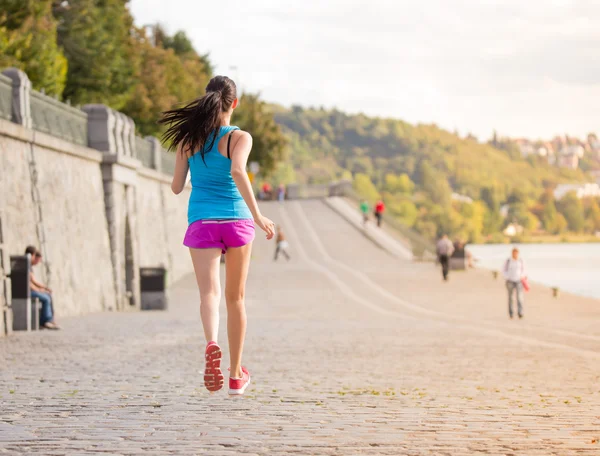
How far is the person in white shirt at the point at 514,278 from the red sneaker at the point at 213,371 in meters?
16.7

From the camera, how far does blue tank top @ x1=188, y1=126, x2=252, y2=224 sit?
6375 millimetres

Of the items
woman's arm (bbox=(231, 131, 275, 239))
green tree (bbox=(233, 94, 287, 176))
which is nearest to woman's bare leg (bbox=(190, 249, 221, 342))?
woman's arm (bbox=(231, 131, 275, 239))

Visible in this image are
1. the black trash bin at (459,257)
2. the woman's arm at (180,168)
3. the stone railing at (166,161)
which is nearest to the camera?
the woman's arm at (180,168)

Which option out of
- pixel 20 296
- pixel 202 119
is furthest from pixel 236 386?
pixel 20 296

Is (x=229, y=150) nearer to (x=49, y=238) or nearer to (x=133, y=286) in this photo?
(x=49, y=238)

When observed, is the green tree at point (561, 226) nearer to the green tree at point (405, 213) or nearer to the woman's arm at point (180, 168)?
the green tree at point (405, 213)

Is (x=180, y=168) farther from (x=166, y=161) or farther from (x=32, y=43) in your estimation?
Result: (x=32, y=43)

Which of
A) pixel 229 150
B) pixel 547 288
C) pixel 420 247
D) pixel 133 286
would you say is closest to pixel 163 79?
pixel 420 247

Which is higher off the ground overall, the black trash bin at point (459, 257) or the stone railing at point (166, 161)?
the stone railing at point (166, 161)

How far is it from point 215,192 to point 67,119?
52.2 feet

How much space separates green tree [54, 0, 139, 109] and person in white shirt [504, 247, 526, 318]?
93.4ft

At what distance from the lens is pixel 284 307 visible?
2462cm

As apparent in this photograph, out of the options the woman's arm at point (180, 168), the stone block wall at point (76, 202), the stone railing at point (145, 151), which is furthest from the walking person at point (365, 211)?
the woman's arm at point (180, 168)

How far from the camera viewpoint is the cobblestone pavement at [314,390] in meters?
5.48
